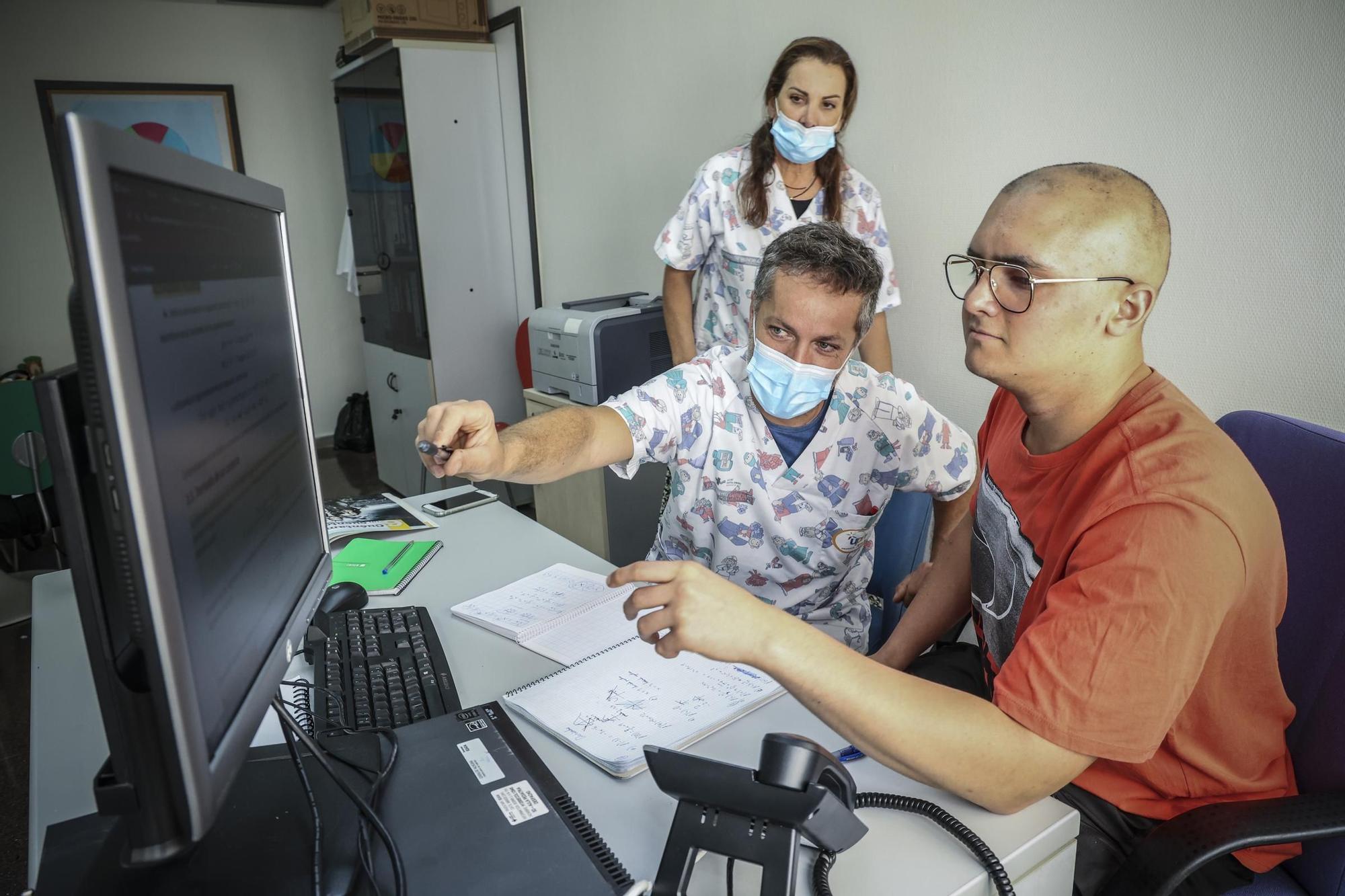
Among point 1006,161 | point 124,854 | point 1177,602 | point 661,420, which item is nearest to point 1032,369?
point 1177,602

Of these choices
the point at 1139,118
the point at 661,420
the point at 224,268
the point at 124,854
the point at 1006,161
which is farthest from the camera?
the point at 1006,161

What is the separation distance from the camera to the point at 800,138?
2.19 meters

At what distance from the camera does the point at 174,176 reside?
0.55 metres

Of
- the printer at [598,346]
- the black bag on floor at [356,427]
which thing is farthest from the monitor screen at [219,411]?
the black bag on floor at [356,427]

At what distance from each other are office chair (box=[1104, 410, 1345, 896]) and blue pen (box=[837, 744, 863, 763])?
299 mm

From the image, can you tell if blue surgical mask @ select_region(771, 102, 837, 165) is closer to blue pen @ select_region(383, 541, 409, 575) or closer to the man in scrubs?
the man in scrubs

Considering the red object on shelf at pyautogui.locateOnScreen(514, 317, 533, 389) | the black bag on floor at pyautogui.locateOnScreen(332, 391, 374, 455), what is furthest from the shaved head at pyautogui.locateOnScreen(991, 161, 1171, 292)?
the black bag on floor at pyautogui.locateOnScreen(332, 391, 374, 455)

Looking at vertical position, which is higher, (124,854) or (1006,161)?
(1006,161)

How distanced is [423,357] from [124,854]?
374 cm

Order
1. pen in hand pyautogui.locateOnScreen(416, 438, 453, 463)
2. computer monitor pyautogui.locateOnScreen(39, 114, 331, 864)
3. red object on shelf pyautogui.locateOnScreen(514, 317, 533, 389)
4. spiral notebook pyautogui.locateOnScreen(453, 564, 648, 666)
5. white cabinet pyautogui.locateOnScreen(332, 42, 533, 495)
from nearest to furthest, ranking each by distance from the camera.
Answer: computer monitor pyautogui.locateOnScreen(39, 114, 331, 864) → pen in hand pyautogui.locateOnScreen(416, 438, 453, 463) → spiral notebook pyautogui.locateOnScreen(453, 564, 648, 666) → red object on shelf pyautogui.locateOnScreen(514, 317, 533, 389) → white cabinet pyautogui.locateOnScreen(332, 42, 533, 495)

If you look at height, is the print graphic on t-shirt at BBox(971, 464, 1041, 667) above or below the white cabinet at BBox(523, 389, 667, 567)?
above

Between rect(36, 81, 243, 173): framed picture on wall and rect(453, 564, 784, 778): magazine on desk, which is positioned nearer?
rect(453, 564, 784, 778): magazine on desk

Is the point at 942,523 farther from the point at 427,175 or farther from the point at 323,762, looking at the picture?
the point at 427,175

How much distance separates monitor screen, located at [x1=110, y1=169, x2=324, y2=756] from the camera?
499 millimetres
